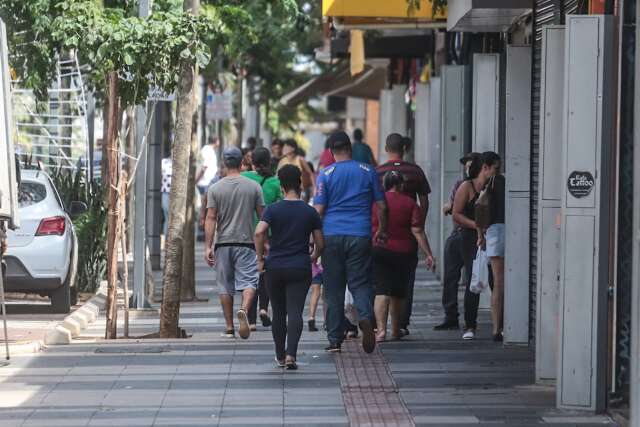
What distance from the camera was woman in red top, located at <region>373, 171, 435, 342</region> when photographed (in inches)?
554

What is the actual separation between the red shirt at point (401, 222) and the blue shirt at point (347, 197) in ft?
2.51

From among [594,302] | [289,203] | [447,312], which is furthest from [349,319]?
[594,302]

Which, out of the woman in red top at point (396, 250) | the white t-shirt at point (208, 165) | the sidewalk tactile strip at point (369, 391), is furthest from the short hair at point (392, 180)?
the white t-shirt at point (208, 165)

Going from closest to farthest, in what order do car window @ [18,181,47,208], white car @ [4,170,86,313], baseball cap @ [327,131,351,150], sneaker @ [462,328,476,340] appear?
baseball cap @ [327,131,351,150] < sneaker @ [462,328,476,340] < white car @ [4,170,86,313] < car window @ [18,181,47,208]

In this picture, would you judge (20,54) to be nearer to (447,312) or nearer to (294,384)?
(447,312)

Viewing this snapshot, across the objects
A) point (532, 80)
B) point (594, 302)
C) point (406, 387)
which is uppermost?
point (532, 80)

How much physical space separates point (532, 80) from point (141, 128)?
488 centimetres

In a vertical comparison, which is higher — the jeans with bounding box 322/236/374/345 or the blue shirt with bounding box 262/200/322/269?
the blue shirt with bounding box 262/200/322/269

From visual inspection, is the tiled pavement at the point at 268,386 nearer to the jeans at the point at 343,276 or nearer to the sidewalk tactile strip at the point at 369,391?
the sidewalk tactile strip at the point at 369,391

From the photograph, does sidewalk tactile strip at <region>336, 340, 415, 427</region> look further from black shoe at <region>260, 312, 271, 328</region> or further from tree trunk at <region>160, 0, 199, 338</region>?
tree trunk at <region>160, 0, 199, 338</region>

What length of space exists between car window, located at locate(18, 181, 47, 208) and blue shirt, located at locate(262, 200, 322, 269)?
5.48 metres

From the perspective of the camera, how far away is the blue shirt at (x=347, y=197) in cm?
1315

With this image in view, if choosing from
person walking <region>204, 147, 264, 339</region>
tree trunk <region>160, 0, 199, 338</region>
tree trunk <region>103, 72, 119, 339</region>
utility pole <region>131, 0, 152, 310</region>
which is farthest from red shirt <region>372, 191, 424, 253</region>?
utility pole <region>131, 0, 152, 310</region>

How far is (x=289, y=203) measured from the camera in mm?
12320
